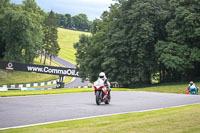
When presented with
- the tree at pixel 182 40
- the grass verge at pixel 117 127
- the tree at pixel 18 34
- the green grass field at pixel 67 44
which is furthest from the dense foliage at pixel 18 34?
the grass verge at pixel 117 127

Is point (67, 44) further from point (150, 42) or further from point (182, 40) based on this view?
point (182, 40)

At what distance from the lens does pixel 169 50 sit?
44.2 m

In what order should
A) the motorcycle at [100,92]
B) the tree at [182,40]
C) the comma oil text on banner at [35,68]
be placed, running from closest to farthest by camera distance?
the motorcycle at [100,92] → the tree at [182,40] → the comma oil text on banner at [35,68]

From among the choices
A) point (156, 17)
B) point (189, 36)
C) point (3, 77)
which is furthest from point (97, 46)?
point (3, 77)

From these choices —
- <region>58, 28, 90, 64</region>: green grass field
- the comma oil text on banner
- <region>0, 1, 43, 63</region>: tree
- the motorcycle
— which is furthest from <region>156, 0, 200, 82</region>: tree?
<region>58, 28, 90, 64</region>: green grass field

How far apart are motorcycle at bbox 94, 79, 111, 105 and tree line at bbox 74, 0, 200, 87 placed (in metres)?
27.1

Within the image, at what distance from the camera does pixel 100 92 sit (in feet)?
53.6

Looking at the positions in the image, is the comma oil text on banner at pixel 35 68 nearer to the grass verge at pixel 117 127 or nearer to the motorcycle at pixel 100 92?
the motorcycle at pixel 100 92

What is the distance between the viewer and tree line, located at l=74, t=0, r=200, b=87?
43.5m

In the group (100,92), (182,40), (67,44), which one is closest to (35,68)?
(182,40)

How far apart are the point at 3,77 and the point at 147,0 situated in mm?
28876

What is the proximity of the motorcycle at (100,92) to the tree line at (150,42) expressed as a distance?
27.1 meters

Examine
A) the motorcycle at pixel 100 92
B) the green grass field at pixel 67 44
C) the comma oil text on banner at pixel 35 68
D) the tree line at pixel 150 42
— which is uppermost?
the green grass field at pixel 67 44

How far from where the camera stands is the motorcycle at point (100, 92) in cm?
1606
